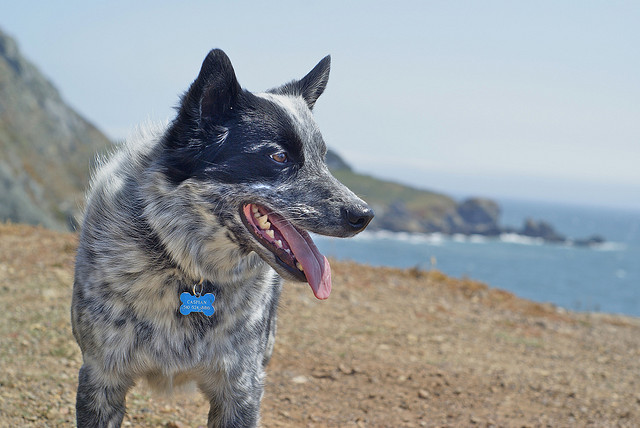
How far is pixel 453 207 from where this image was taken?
121m

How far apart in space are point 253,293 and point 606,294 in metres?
67.4

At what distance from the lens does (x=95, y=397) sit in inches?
139

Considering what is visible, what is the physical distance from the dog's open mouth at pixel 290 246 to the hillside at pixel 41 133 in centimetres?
3502

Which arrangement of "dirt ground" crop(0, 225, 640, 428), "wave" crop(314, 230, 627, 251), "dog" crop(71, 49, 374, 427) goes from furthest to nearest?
"wave" crop(314, 230, 627, 251), "dirt ground" crop(0, 225, 640, 428), "dog" crop(71, 49, 374, 427)

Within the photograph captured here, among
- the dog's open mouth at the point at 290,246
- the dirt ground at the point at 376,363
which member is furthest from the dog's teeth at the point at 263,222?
the dirt ground at the point at 376,363

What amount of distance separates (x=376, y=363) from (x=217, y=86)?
4.36m

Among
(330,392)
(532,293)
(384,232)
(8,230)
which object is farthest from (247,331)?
(384,232)

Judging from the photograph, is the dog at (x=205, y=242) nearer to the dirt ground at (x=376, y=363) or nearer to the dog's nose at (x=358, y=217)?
the dog's nose at (x=358, y=217)

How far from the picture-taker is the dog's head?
10.7ft

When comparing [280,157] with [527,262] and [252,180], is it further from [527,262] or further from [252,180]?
[527,262]

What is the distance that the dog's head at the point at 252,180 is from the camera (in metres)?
3.28

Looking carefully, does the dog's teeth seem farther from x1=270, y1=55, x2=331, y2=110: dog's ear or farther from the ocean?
the ocean

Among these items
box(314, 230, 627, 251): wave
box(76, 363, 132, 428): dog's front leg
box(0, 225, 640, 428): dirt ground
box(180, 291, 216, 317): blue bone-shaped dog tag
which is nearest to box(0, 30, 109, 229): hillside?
box(0, 225, 640, 428): dirt ground

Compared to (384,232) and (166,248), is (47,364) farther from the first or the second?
(384,232)
